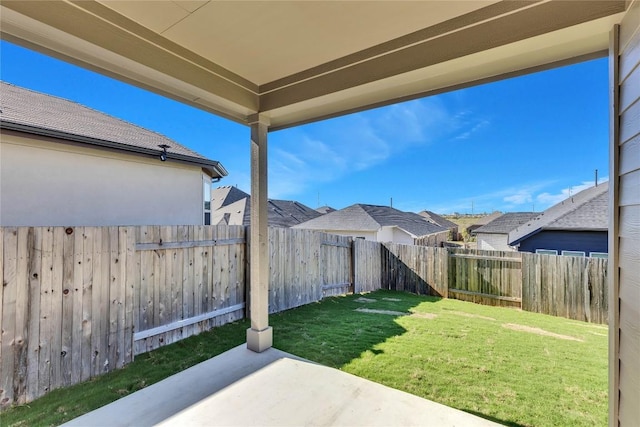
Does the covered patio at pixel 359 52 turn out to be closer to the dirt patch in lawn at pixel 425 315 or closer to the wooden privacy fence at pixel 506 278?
the dirt patch in lawn at pixel 425 315

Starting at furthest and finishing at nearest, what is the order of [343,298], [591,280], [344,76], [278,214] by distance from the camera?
[278,214] → [343,298] → [591,280] → [344,76]

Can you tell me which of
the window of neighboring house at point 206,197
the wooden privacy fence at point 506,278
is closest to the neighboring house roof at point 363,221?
the wooden privacy fence at point 506,278

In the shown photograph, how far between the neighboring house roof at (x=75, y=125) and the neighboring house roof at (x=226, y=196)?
7515 mm

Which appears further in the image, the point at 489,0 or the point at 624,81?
the point at 489,0

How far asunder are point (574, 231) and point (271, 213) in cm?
1163

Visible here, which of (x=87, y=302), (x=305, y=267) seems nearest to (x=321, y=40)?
(x=87, y=302)

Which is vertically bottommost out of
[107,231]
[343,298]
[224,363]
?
[343,298]

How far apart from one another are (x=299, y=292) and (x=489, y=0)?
5048mm

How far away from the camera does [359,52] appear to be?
2.18 m

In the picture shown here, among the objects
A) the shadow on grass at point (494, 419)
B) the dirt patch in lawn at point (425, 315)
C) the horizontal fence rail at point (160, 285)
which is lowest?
the dirt patch in lawn at point (425, 315)

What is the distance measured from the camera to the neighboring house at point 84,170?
12.3 feet

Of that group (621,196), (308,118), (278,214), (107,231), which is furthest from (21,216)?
(278,214)

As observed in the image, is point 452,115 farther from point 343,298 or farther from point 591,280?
point 343,298

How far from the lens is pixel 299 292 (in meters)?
5.54
